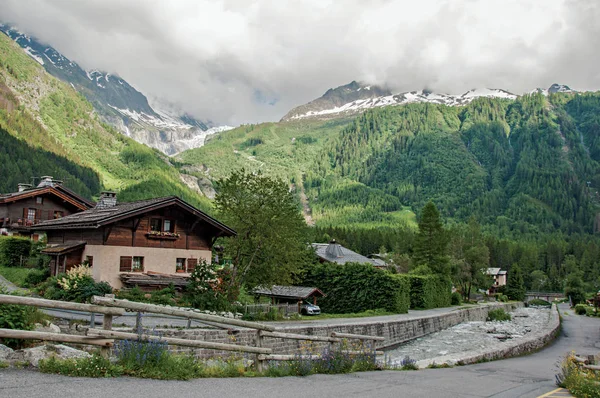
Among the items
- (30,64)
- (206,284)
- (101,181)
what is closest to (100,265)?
(206,284)

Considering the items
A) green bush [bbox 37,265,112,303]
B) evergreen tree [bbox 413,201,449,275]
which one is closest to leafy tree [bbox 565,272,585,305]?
evergreen tree [bbox 413,201,449,275]

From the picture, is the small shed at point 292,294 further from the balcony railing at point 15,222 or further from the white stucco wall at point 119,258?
the balcony railing at point 15,222

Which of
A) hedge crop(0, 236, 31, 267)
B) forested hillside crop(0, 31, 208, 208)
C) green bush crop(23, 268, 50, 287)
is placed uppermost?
forested hillside crop(0, 31, 208, 208)

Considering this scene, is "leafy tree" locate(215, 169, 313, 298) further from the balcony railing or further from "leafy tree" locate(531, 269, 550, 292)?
"leafy tree" locate(531, 269, 550, 292)

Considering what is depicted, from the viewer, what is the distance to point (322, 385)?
10852 mm

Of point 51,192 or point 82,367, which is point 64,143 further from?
point 82,367

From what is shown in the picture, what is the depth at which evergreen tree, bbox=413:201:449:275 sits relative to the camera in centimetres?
7269

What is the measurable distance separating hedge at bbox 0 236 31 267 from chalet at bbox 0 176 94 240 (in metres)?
10.1

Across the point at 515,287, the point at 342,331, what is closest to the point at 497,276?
the point at 515,287

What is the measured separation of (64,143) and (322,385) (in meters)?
183

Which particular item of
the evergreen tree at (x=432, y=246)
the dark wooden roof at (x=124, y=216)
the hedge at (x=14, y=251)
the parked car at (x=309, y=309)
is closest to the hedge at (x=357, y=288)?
the parked car at (x=309, y=309)

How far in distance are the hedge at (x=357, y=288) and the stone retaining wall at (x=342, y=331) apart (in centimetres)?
474

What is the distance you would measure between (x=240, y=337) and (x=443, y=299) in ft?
157

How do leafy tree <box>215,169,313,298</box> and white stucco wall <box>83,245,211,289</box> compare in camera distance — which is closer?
white stucco wall <box>83,245,211,289</box>
